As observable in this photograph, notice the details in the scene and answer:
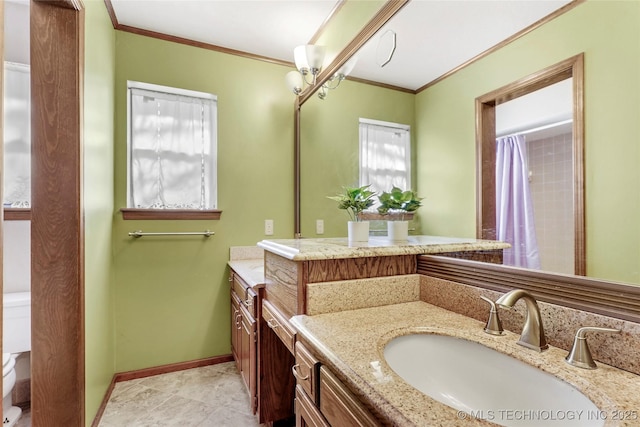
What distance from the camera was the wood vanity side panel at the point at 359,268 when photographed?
1146 mm

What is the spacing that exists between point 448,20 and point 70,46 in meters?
1.61

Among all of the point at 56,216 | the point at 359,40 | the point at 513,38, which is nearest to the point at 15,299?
the point at 56,216

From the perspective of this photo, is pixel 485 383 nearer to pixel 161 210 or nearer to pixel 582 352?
pixel 582 352

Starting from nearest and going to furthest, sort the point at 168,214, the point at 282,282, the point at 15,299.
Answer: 1. the point at 282,282
2. the point at 15,299
3. the point at 168,214

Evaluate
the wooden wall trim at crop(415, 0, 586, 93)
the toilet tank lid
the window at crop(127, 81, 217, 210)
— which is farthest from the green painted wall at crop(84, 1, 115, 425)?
the wooden wall trim at crop(415, 0, 586, 93)

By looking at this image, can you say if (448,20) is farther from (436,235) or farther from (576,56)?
(436,235)

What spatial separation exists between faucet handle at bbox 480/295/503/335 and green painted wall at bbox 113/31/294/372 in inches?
71.7

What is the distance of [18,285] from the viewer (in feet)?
6.26

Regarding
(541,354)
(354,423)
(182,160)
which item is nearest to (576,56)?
(541,354)

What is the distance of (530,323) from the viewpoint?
81cm

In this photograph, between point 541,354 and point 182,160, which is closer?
point 541,354

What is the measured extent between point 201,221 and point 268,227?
1.71 feet

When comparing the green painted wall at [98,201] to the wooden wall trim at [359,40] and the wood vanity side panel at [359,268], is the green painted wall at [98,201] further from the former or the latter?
the wooden wall trim at [359,40]

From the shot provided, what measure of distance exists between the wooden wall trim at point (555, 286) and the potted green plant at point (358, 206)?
35 centimetres
